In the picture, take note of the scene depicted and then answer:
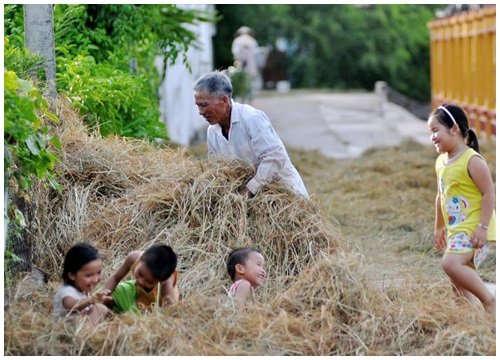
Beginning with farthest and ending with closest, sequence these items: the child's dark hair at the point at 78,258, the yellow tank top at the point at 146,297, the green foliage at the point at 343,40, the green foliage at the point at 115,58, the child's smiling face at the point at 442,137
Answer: the green foliage at the point at 343,40, the green foliage at the point at 115,58, the child's smiling face at the point at 442,137, the yellow tank top at the point at 146,297, the child's dark hair at the point at 78,258

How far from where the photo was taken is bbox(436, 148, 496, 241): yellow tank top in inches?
245

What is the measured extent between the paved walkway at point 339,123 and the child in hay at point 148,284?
12.0 m

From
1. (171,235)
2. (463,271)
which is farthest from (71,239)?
(463,271)

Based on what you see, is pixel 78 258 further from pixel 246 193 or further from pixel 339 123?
pixel 339 123

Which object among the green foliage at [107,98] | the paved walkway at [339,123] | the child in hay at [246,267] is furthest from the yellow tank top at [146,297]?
the paved walkway at [339,123]

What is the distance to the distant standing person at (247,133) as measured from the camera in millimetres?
6977

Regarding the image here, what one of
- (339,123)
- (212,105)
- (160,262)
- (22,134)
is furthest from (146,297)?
(339,123)

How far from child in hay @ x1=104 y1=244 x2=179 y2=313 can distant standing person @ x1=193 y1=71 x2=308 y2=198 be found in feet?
4.31

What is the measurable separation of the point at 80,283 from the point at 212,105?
1799 millimetres

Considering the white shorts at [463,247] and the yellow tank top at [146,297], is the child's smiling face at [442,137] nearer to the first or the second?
the white shorts at [463,247]

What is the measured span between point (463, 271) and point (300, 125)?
681 inches

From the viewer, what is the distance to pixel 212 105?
7.01 m

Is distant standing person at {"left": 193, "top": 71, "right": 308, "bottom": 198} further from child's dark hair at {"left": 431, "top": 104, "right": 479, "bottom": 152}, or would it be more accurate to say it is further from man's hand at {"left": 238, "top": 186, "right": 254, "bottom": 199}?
child's dark hair at {"left": 431, "top": 104, "right": 479, "bottom": 152}

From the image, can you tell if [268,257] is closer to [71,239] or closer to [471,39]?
[71,239]
